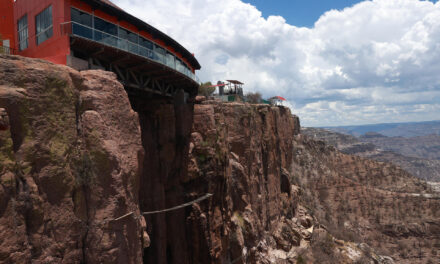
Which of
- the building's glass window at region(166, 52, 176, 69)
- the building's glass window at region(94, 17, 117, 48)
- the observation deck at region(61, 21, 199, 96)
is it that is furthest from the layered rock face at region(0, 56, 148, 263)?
the building's glass window at region(166, 52, 176, 69)

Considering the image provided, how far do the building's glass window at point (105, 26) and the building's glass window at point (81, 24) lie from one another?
701 mm

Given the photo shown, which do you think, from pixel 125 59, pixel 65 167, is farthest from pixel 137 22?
pixel 65 167

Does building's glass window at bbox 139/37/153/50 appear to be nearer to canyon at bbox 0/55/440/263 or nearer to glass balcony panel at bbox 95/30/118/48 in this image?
canyon at bbox 0/55/440/263

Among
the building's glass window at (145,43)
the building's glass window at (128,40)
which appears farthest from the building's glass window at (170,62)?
the building's glass window at (145,43)

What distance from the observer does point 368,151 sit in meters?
197

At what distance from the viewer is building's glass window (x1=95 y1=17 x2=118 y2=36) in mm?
15903

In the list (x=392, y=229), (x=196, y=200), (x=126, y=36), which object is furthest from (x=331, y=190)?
(x=126, y=36)

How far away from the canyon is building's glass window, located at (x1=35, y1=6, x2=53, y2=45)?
4.21 m

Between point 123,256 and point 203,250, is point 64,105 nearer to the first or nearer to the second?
point 123,256

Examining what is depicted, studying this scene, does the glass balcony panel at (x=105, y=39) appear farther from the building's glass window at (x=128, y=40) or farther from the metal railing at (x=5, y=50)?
the metal railing at (x=5, y=50)

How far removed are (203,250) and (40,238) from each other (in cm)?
1298

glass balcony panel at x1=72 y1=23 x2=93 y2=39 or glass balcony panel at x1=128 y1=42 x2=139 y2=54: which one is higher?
glass balcony panel at x1=72 y1=23 x2=93 y2=39

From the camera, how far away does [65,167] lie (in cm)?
952

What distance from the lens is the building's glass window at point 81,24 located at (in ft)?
43.5
